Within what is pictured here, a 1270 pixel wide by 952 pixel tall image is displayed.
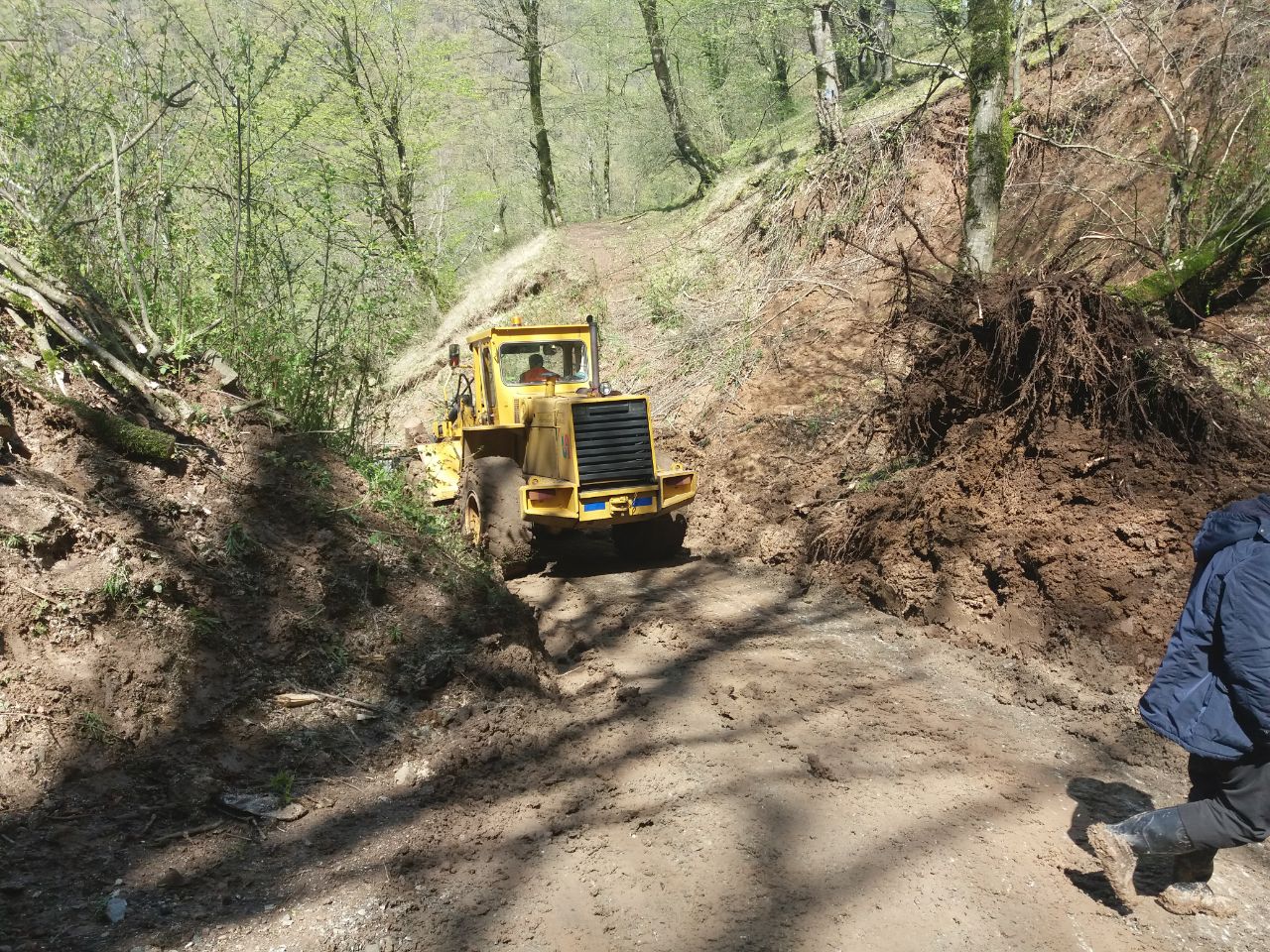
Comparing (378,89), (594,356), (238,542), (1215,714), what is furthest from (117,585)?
(378,89)

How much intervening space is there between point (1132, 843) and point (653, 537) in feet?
19.8

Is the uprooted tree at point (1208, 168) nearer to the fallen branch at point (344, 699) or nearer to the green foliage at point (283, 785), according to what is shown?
the fallen branch at point (344, 699)

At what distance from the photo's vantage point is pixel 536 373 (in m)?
8.96

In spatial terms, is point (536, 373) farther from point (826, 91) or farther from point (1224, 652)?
point (826, 91)

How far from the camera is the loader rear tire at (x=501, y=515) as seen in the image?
791 centimetres

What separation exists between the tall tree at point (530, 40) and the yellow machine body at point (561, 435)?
16.1 metres

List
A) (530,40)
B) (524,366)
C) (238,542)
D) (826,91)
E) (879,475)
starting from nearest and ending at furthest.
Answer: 1. (238,542)
2. (879,475)
3. (524,366)
4. (826,91)
5. (530,40)

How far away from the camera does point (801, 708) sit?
4859 mm

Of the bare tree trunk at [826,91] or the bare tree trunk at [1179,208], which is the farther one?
the bare tree trunk at [826,91]

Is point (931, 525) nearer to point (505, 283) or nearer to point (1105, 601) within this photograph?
point (1105, 601)

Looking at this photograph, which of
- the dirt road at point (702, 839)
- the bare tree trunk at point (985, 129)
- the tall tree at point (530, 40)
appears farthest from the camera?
the tall tree at point (530, 40)

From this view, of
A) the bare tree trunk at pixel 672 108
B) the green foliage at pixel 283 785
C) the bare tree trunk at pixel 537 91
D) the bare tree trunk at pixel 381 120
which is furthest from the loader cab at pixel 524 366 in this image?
the bare tree trunk at pixel 537 91

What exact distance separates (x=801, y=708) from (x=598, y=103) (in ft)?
102

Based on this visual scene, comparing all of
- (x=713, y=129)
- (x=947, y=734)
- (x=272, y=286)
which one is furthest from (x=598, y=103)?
(x=947, y=734)
